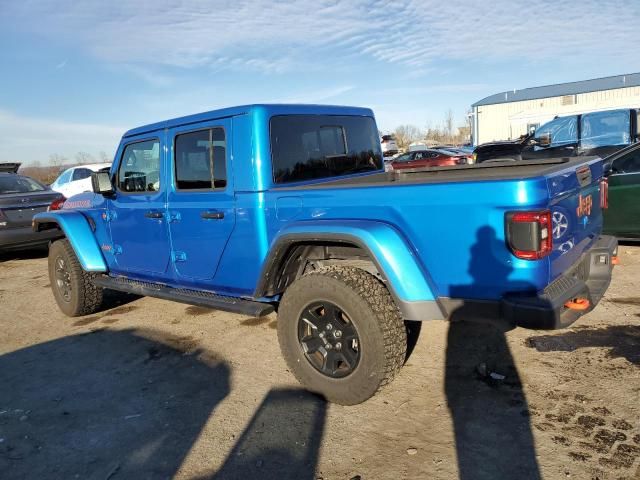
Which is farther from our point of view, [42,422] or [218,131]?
[218,131]

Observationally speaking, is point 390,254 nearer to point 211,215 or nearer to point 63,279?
point 211,215

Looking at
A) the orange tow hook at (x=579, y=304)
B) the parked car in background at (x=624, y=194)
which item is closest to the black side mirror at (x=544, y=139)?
the parked car in background at (x=624, y=194)

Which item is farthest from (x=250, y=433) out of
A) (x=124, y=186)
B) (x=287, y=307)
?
(x=124, y=186)

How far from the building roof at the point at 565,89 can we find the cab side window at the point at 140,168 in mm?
53539

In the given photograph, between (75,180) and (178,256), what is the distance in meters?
12.3

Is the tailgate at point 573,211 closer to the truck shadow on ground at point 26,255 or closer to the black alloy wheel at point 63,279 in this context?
the black alloy wheel at point 63,279

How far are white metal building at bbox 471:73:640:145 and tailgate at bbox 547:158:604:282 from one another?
44.7m

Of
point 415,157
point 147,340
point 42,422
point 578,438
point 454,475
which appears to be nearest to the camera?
point 454,475

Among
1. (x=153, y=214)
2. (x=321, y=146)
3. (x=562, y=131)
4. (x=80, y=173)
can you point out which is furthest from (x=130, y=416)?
(x=80, y=173)

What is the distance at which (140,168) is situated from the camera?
4.61 m

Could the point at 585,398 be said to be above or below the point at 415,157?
below

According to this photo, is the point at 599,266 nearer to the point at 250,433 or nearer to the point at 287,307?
the point at 287,307

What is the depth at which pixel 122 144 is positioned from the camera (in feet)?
15.8

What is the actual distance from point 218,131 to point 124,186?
1.52 metres
